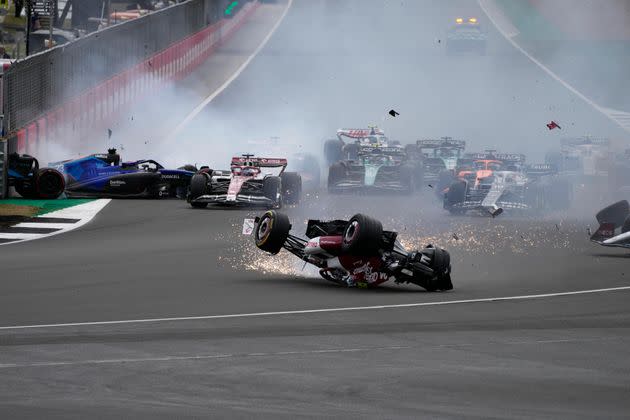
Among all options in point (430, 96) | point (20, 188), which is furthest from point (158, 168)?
point (430, 96)

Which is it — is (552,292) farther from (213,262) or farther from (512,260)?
(213,262)

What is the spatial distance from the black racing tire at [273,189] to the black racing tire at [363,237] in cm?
1214

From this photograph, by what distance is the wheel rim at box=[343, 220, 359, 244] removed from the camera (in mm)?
17188

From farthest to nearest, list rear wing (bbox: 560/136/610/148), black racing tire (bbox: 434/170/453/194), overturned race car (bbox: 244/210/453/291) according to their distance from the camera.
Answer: rear wing (bbox: 560/136/610/148) < black racing tire (bbox: 434/170/453/194) < overturned race car (bbox: 244/210/453/291)

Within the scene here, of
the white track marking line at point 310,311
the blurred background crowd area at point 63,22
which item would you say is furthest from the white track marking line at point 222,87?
the white track marking line at point 310,311

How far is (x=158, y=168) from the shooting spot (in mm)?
32500

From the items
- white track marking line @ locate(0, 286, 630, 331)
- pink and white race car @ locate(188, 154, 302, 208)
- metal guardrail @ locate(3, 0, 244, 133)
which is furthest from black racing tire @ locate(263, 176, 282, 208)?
white track marking line @ locate(0, 286, 630, 331)

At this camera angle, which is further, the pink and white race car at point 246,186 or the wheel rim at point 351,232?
the pink and white race car at point 246,186

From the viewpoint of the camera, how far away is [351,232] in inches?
683

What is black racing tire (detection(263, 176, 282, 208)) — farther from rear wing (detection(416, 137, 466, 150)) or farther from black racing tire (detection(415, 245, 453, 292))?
black racing tire (detection(415, 245, 453, 292))

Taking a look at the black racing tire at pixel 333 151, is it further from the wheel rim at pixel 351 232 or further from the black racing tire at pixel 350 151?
the wheel rim at pixel 351 232

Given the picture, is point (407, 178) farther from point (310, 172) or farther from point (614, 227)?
point (614, 227)

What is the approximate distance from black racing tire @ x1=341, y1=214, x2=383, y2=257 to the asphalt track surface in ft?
1.71

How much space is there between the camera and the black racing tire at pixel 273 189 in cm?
2950
